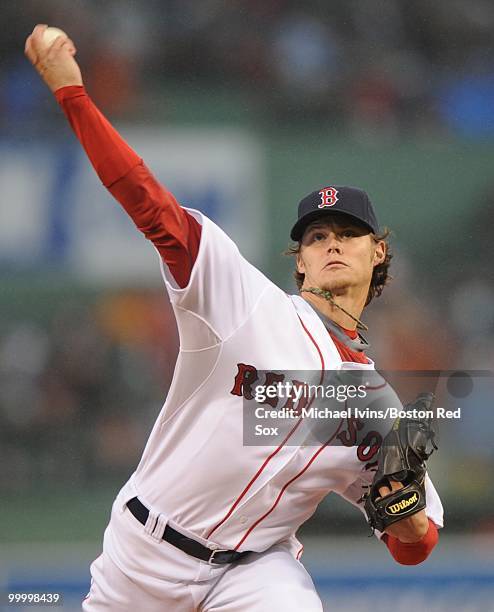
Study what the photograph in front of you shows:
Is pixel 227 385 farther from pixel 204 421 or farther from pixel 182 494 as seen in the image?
pixel 182 494

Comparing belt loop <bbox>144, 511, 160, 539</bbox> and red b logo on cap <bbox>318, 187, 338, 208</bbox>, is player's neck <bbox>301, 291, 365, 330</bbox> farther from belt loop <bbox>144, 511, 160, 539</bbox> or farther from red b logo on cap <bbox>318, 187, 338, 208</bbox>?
belt loop <bbox>144, 511, 160, 539</bbox>

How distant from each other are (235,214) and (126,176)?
331cm

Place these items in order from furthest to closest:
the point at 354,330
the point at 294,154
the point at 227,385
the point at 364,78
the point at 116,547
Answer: the point at 364,78 → the point at 294,154 → the point at 354,330 → the point at 116,547 → the point at 227,385

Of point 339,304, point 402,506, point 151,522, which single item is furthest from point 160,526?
point 339,304

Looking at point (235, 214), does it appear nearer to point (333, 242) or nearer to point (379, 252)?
point (379, 252)

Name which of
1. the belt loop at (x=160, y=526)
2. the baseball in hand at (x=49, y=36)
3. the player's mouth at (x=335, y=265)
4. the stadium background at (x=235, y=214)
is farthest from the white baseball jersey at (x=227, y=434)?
the stadium background at (x=235, y=214)

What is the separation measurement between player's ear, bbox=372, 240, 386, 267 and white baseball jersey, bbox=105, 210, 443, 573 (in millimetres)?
295

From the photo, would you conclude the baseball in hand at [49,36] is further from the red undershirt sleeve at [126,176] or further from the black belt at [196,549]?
the black belt at [196,549]

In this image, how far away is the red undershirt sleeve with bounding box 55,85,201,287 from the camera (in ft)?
4.68

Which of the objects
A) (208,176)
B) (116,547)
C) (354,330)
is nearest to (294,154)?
(208,176)

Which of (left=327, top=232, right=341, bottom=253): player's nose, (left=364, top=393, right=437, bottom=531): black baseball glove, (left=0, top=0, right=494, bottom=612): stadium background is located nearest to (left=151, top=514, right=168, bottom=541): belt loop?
(left=364, top=393, right=437, bottom=531): black baseball glove

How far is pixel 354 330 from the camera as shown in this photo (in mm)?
1929

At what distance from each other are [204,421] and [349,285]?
1.33ft

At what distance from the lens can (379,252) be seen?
6.72 feet
